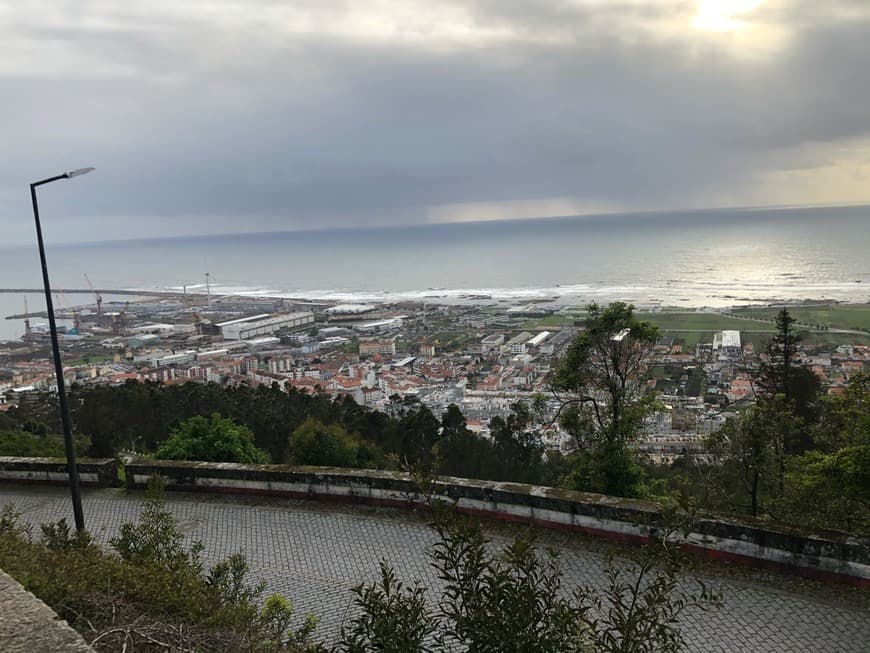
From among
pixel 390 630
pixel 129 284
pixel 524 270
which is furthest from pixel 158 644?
pixel 129 284

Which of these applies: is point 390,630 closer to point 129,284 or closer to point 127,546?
point 127,546

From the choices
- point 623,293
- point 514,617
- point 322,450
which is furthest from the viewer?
point 623,293

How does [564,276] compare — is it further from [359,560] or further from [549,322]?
[359,560]

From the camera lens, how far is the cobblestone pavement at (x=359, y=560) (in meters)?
5.04

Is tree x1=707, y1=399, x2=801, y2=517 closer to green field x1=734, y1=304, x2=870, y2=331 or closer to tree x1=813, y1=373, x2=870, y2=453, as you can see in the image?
tree x1=813, y1=373, x2=870, y2=453

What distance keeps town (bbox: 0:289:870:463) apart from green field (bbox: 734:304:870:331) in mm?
733

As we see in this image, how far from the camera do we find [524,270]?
89000 millimetres

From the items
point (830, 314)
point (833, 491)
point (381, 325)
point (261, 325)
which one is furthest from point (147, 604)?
point (261, 325)

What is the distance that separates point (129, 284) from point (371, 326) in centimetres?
6452

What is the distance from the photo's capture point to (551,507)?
7004 mm

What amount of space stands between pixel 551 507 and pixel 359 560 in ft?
7.23

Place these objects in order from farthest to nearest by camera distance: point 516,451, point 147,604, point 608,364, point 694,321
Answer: point 694,321 → point 516,451 → point 608,364 → point 147,604

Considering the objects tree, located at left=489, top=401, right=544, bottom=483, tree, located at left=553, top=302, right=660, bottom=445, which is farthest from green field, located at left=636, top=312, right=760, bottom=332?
tree, located at left=553, top=302, right=660, bottom=445

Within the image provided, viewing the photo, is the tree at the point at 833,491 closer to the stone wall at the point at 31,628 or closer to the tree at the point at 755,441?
the tree at the point at 755,441
